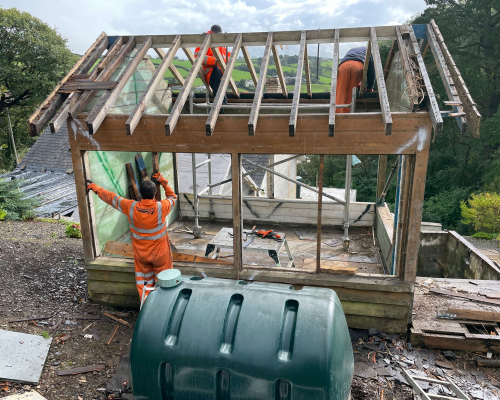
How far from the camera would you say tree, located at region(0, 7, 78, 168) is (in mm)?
24141

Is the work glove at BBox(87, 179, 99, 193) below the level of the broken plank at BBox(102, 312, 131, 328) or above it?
above

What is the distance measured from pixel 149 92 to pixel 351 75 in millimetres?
4891

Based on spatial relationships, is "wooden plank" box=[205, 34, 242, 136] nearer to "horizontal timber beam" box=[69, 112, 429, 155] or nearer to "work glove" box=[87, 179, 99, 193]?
"horizontal timber beam" box=[69, 112, 429, 155]

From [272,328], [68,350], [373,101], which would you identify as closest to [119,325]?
[68,350]

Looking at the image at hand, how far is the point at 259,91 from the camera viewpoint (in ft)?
16.3

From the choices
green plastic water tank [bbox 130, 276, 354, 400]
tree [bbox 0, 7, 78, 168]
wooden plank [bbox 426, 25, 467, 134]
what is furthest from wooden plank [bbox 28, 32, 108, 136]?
tree [bbox 0, 7, 78, 168]

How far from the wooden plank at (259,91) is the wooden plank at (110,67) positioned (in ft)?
7.28

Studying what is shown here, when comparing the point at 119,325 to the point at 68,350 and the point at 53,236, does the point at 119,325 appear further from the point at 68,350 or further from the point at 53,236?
the point at 53,236

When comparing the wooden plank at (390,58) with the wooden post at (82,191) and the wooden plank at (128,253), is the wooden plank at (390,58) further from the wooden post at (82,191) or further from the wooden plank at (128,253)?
the wooden post at (82,191)

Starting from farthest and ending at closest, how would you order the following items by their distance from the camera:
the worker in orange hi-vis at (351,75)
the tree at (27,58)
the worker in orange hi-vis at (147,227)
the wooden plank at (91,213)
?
the tree at (27,58) → the worker in orange hi-vis at (351,75) → the wooden plank at (91,213) → the worker in orange hi-vis at (147,227)

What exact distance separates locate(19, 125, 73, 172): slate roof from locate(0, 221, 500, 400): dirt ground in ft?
48.0

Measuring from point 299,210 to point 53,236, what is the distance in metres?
6.55

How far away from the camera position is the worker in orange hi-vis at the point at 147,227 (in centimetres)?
493

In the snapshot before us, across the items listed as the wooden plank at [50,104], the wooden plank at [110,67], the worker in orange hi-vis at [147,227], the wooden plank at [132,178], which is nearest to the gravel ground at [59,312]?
the worker in orange hi-vis at [147,227]
